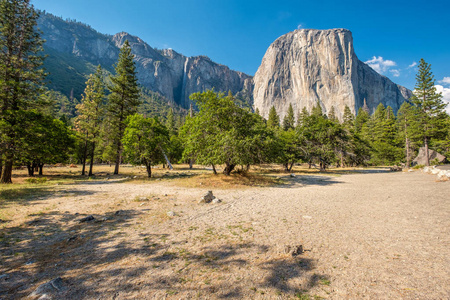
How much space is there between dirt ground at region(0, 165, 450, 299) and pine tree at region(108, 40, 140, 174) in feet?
57.5

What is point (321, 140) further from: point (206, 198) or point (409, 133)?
point (206, 198)

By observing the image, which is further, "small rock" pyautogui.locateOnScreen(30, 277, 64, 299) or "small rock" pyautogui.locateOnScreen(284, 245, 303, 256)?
"small rock" pyautogui.locateOnScreen(284, 245, 303, 256)

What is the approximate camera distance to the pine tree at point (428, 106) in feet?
97.6

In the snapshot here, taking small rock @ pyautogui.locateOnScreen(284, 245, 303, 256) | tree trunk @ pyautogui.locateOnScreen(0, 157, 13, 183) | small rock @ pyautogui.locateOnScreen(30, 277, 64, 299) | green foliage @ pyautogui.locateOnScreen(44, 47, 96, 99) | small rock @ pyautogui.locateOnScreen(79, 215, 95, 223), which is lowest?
small rock @ pyautogui.locateOnScreen(79, 215, 95, 223)

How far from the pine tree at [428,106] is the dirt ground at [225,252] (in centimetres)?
3356

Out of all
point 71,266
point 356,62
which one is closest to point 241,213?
point 71,266

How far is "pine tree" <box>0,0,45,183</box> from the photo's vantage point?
13.2m

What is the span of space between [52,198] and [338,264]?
13.0 m

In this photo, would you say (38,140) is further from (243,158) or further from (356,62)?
(356,62)

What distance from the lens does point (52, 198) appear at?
376 inches

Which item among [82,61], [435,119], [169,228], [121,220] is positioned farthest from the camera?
[82,61]

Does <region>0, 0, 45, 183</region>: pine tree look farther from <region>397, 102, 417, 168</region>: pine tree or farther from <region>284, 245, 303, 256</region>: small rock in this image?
<region>397, 102, 417, 168</region>: pine tree

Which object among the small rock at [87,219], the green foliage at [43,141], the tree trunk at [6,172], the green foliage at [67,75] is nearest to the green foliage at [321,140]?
the small rock at [87,219]

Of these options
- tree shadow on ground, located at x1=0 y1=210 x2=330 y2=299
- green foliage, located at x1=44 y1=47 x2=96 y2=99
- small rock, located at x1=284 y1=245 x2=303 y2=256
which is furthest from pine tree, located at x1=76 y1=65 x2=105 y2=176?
green foliage, located at x1=44 y1=47 x2=96 y2=99
